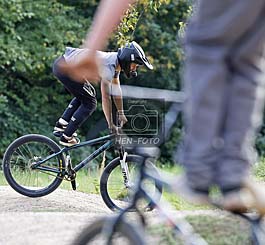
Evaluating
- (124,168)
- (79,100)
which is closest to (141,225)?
(124,168)

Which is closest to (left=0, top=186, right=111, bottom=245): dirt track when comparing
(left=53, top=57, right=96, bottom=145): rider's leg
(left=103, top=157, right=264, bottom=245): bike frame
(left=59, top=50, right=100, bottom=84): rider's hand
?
(left=53, top=57, right=96, bottom=145): rider's leg

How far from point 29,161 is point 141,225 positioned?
5.24 m

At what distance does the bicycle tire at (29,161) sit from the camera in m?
Answer: 8.84

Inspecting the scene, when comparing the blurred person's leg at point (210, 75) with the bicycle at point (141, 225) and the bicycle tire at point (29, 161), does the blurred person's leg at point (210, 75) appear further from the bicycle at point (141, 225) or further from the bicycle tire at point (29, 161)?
the bicycle tire at point (29, 161)

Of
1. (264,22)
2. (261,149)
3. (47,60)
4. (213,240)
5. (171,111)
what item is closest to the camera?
(264,22)

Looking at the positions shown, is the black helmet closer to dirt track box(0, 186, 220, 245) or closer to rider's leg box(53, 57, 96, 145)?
rider's leg box(53, 57, 96, 145)

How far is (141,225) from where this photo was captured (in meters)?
3.85

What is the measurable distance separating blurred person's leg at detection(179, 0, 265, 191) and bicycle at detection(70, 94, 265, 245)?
21.8 inches

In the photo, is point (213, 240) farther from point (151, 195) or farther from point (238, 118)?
point (238, 118)

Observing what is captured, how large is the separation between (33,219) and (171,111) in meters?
3.14

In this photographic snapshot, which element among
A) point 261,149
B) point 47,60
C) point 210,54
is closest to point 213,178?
point 210,54

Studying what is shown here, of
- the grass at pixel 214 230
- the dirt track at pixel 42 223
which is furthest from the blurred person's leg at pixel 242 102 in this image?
the dirt track at pixel 42 223

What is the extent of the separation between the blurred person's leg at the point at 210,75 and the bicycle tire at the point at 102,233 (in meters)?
0.77

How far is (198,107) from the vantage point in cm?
280
